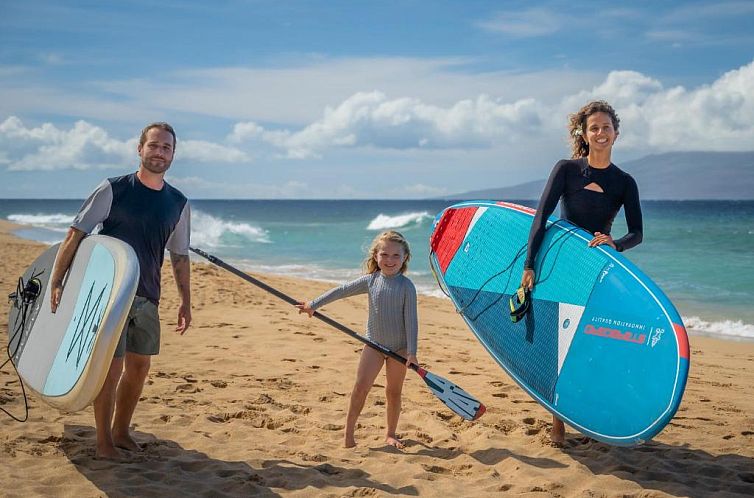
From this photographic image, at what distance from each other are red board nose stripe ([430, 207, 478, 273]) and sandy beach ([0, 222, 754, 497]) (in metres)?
1.03

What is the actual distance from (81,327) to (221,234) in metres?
28.0

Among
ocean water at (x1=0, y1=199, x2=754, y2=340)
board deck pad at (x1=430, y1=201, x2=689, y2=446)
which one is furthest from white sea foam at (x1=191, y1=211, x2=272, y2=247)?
board deck pad at (x1=430, y1=201, x2=689, y2=446)

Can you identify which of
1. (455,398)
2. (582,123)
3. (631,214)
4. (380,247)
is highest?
(582,123)

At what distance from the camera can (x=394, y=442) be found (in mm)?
3910

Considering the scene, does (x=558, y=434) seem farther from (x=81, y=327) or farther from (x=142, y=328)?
(x=81, y=327)

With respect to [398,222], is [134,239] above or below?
below

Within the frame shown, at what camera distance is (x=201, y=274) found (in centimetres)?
1120

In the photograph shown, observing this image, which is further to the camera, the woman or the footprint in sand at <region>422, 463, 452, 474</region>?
the woman

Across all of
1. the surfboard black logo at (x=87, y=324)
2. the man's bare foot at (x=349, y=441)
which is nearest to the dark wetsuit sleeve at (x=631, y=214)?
the man's bare foot at (x=349, y=441)

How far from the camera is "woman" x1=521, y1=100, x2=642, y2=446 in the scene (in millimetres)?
3744

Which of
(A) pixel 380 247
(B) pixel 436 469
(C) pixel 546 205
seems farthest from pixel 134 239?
(C) pixel 546 205

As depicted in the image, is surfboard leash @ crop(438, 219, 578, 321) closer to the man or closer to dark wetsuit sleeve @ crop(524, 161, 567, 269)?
dark wetsuit sleeve @ crop(524, 161, 567, 269)

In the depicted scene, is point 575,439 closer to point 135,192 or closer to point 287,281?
point 135,192

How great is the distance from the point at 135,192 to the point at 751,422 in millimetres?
4093
